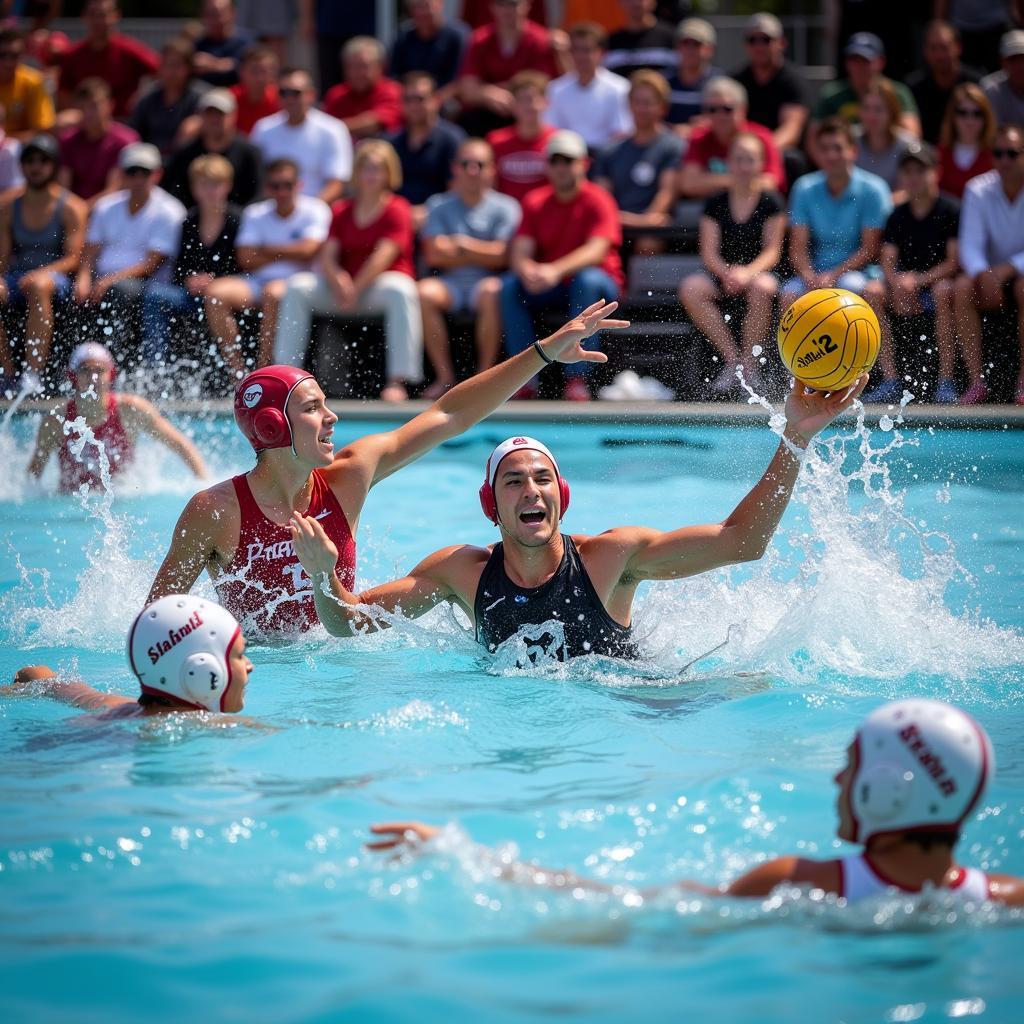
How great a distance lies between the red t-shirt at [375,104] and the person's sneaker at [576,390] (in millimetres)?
3468

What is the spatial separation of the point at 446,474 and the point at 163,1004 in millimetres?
8268

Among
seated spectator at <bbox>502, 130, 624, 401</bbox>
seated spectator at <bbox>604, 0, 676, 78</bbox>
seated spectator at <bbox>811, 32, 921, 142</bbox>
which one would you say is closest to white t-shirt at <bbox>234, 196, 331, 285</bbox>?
seated spectator at <bbox>502, 130, 624, 401</bbox>

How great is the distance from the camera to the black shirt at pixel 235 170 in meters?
13.4

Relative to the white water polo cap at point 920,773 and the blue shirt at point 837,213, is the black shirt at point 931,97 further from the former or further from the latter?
the white water polo cap at point 920,773

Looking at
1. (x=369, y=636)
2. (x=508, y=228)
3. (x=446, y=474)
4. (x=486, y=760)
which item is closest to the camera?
(x=486, y=760)

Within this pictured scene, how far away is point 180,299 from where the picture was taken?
12672mm

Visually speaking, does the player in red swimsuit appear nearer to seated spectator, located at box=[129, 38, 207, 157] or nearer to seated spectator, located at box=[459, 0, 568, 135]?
seated spectator, located at box=[129, 38, 207, 157]

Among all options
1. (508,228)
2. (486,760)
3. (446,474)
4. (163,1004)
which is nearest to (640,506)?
(446,474)

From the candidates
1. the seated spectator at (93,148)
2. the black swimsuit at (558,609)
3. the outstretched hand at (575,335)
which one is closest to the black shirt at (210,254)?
the seated spectator at (93,148)

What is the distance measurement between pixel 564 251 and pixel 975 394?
11.3 ft

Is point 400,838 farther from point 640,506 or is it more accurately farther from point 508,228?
Answer: point 508,228


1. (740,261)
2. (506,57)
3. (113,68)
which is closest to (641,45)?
(506,57)

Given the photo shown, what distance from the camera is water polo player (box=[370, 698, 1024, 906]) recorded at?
11.8ft

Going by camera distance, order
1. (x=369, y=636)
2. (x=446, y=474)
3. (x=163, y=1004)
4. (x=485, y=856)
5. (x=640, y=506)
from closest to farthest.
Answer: (x=163, y=1004) → (x=485, y=856) → (x=369, y=636) → (x=640, y=506) → (x=446, y=474)
